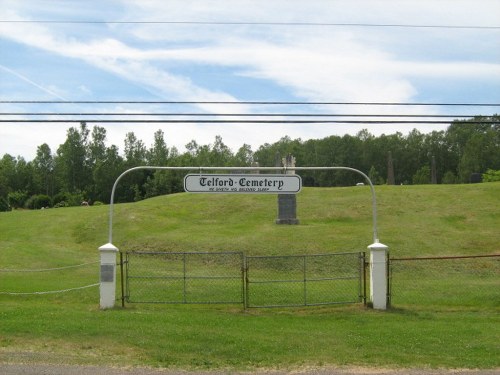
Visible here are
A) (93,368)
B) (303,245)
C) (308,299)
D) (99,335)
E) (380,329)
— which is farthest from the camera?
(303,245)

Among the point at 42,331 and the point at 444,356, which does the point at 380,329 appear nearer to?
the point at 444,356

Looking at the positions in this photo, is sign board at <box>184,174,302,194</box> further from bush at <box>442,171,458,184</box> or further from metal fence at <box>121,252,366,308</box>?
bush at <box>442,171,458,184</box>

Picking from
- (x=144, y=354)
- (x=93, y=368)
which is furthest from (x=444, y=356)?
(x=93, y=368)

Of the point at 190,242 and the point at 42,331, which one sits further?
the point at 190,242

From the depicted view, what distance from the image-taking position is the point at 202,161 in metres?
97.5

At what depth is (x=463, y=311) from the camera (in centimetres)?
1725

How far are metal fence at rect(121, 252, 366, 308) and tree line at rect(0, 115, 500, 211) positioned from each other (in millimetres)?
48817

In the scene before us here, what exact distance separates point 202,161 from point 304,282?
80.2 meters

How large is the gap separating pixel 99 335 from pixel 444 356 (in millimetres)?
6583

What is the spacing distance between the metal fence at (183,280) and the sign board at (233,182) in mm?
1780

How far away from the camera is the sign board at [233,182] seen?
1739 centimetres

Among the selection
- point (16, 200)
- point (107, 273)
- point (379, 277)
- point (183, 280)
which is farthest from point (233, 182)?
point (16, 200)

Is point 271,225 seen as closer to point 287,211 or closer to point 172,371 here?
point 287,211

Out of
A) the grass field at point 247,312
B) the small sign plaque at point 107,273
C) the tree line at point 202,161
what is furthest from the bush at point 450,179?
the small sign plaque at point 107,273
